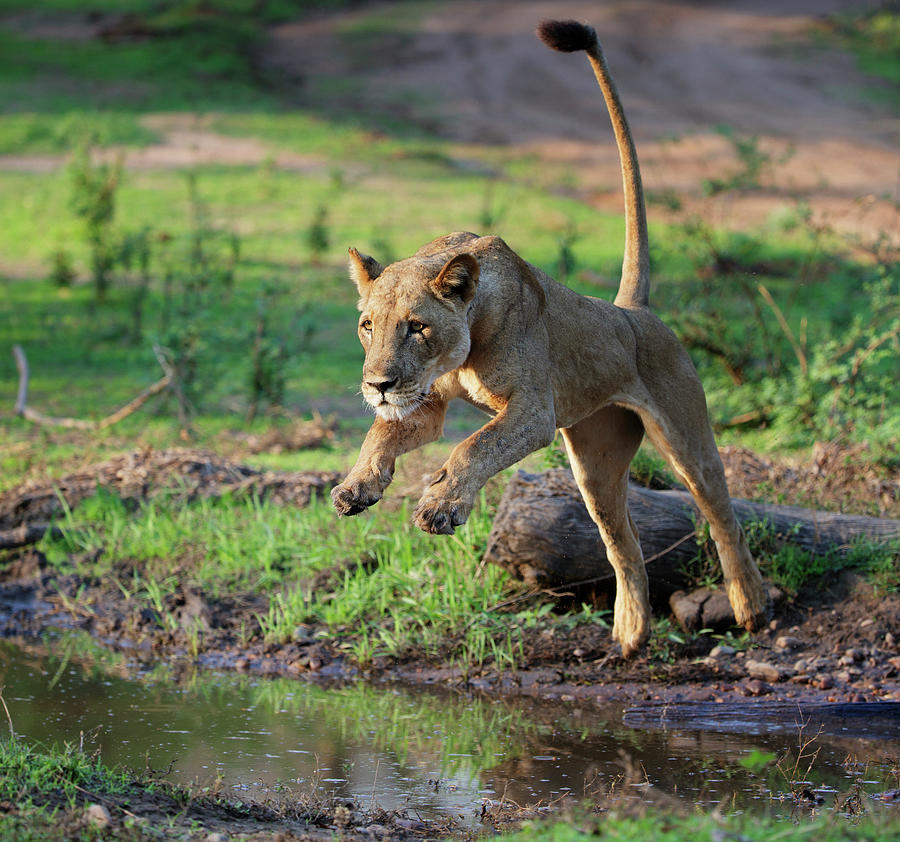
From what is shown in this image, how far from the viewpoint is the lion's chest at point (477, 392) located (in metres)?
4.91

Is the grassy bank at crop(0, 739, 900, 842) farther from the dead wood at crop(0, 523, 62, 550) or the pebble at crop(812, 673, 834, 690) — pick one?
the dead wood at crop(0, 523, 62, 550)

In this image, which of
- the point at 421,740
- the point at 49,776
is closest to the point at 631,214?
the point at 421,740

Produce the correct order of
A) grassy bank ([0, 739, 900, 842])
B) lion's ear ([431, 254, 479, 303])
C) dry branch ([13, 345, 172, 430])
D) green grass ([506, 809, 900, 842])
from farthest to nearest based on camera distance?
1. dry branch ([13, 345, 172, 430])
2. lion's ear ([431, 254, 479, 303])
3. grassy bank ([0, 739, 900, 842])
4. green grass ([506, 809, 900, 842])

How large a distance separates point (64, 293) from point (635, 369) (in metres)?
10.7

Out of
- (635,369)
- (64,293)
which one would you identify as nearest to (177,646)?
(635,369)

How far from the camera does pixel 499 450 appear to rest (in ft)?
15.2

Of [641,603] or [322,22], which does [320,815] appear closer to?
[641,603]

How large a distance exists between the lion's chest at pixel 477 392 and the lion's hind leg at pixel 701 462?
1.16 m

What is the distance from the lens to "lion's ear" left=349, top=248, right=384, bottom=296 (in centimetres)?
494

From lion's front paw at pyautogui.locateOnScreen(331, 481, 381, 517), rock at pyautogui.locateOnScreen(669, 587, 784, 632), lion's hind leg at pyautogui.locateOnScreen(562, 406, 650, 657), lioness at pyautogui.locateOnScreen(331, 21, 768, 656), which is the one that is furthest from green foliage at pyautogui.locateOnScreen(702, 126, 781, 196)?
lion's front paw at pyautogui.locateOnScreen(331, 481, 381, 517)

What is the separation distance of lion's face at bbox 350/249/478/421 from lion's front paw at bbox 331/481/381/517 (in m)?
0.27

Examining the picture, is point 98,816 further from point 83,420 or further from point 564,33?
point 83,420

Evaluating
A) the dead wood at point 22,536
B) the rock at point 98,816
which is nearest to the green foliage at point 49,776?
the rock at point 98,816

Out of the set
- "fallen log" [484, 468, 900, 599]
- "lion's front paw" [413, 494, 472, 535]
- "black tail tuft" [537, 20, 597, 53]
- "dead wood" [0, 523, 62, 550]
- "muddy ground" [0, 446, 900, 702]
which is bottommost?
"dead wood" [0, 523, 62, 550]
